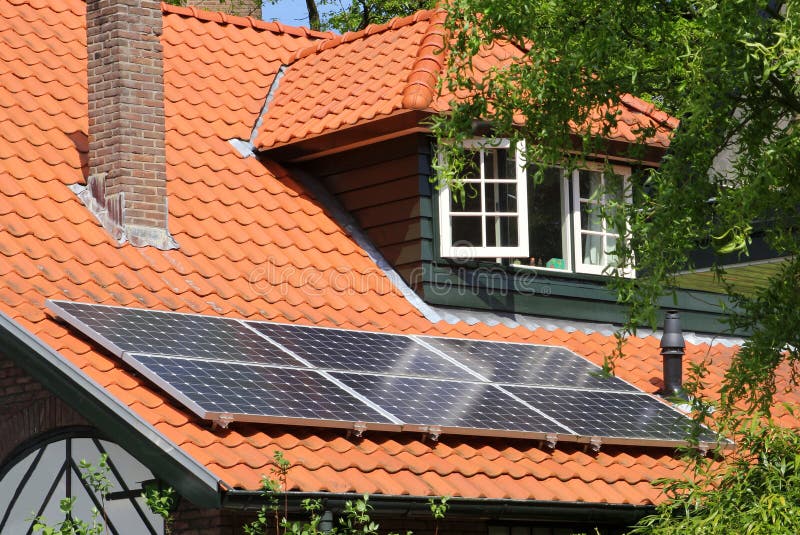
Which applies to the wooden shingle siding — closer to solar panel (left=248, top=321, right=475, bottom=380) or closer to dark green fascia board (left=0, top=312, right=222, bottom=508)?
solar panel (left=248, top=321, right=475, bottom=380)

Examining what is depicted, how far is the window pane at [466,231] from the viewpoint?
52.9ft

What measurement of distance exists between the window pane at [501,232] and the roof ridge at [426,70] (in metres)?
1.71

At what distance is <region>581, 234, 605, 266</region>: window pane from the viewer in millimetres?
17484

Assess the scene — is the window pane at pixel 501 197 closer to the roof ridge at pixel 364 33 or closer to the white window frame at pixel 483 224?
the white window frame at pixel 483 224

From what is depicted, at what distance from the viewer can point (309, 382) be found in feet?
40.0

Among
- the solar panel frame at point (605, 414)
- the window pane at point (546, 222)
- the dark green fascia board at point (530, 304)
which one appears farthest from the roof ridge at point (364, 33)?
the solar panel frame at point (605, 414)

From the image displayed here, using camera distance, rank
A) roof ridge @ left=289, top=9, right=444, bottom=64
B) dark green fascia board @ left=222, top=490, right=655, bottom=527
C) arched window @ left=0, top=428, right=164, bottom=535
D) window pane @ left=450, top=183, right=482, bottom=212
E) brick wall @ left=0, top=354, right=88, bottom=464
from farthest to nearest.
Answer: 1. roof ridge @ left=289, top=9, right=444, bottom=64
2. window pane @ left=450, top=183, right=482, bottom=212
3. brick wall @ left=0, top=354, right=88, bottom=464
4. arched window @ left=0, top=428, right=164, bottom=535
5. dark green fascia board @ left=222, top=490, right=655, bottom=527

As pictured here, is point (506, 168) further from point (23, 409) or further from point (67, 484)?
point (67, 484)

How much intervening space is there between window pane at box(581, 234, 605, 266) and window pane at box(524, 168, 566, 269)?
1.56ft

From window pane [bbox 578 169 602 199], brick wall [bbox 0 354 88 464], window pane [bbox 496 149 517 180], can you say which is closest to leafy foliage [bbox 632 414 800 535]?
brick wall [bbox 0 354 88 464]

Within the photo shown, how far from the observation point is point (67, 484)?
12562mm

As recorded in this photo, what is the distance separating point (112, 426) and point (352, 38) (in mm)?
8708

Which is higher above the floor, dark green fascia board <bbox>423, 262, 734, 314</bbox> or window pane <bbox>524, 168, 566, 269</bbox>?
window pane <bbox>524, 168, 566, 269</bbox>

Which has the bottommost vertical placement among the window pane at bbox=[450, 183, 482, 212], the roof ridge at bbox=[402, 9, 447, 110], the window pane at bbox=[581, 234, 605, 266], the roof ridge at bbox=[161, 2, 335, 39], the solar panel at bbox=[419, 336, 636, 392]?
the solar panel at bbox=[419, 336, 636, 392]
